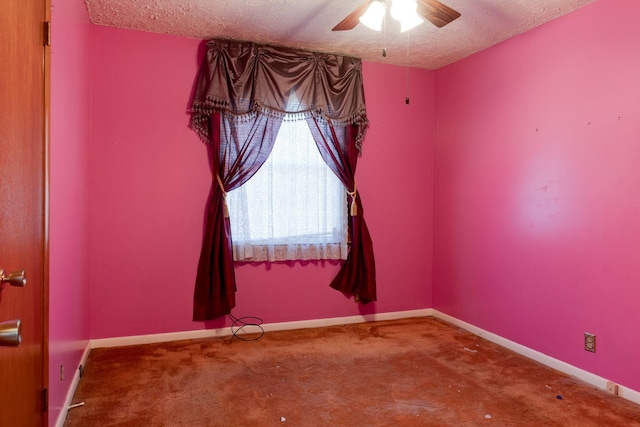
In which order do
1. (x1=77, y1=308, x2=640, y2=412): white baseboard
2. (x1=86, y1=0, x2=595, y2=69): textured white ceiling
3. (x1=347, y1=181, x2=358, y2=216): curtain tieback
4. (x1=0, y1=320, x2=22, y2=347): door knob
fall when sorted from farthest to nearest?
(x1=347, y1=181, x2=358, y2=216): curtain tieback, (x1=86, y1=0, x2=595, y2=69): textured white ceiling, (x1=77, y1=308, x2=640, y2=412): white baseboard, (x1=0, y1=320, x2=22, y2=347): door knob

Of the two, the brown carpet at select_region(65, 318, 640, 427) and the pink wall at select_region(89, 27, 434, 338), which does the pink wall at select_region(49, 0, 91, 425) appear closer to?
the pink wall at select_region(89, 27, 434, 338)

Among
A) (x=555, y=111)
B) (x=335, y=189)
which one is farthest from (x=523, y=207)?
(x=335, y=189)

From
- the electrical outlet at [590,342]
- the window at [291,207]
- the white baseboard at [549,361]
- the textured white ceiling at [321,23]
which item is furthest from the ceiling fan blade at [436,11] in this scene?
the white baseboard at [549,361]

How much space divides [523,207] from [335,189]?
1.58 m

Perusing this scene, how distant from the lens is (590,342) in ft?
8.74

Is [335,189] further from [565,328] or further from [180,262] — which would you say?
[565,328]

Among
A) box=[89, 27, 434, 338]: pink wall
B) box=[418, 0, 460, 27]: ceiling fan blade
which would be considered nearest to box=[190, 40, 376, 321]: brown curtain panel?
box=[89, 27, 434, 338]: pink wall

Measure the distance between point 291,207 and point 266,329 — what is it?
1101 millimetres

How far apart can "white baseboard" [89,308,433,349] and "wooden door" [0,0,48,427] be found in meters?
1.80

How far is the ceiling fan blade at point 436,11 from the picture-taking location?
212 cm

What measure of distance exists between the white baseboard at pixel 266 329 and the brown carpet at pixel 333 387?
8cm

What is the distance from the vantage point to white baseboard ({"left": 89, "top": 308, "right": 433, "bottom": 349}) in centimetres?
325

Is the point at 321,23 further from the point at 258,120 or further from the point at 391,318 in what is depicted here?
the point at 391,318

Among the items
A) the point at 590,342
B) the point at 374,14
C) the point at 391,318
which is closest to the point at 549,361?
the point at 590,342
